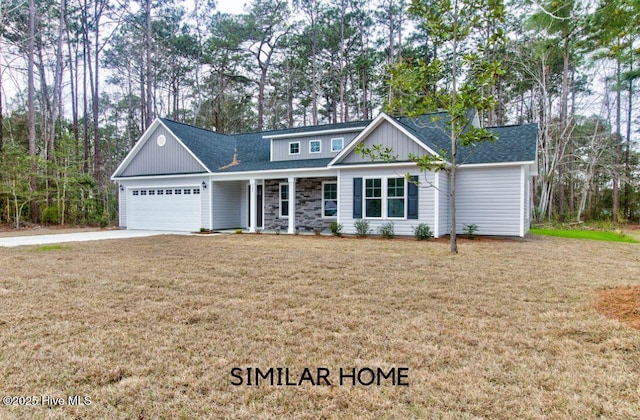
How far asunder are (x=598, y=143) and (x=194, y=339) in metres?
23.4

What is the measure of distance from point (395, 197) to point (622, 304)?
816 centimetres

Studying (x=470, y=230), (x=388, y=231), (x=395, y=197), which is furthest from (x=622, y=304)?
(x=395, y=197)

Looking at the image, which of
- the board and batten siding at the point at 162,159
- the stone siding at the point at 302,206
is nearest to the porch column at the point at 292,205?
the stone siding at the point at 302,206

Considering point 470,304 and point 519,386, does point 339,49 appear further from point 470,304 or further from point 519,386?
point 519,386

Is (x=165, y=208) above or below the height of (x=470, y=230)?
above

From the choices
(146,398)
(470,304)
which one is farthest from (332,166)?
(146,398)

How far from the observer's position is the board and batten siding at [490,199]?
11875 millimetres

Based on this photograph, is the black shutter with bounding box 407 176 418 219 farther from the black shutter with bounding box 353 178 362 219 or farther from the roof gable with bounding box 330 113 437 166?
the black shutter with bounding box 353 178 362 219

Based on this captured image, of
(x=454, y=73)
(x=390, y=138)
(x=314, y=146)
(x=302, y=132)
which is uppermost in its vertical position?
(x=454, y=73)

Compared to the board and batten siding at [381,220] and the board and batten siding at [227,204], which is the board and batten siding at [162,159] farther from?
the board and batten siding at [381,220]

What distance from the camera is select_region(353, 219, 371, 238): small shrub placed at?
494 inches

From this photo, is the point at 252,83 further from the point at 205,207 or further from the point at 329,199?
the point at 329,199

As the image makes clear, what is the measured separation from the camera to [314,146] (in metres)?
15.3

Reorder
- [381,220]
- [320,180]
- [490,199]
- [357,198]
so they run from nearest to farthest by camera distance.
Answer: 1. [490,199]
2. [381,220]
3. [357,198]
4. [320,180]
